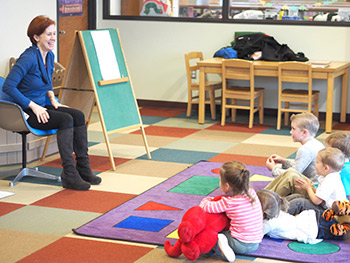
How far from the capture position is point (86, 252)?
3.64 m

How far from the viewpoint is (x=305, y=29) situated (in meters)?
8.16

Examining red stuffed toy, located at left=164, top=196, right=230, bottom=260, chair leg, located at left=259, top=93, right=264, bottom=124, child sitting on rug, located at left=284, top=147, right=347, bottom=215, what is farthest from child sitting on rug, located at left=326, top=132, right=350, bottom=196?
chair leg, located at left=259, top=93, right=264, bottom=124

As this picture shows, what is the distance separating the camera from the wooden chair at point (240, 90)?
7.61 m

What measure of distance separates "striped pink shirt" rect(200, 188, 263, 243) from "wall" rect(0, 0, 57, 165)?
267cm

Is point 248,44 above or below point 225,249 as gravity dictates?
above

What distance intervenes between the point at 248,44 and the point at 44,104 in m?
3.52

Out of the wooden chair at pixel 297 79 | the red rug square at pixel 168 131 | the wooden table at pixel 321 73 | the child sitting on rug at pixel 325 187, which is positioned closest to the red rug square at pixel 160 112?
the wooden table at pixel 321 73

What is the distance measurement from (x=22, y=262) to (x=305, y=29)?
225 inches

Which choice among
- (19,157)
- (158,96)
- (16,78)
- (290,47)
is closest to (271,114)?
(290,47)

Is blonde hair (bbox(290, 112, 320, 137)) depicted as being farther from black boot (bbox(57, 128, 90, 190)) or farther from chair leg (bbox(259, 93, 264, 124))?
chair leg (bbox(259, 93, 264, 124))

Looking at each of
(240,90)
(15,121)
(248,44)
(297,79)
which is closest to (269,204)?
(15,121)

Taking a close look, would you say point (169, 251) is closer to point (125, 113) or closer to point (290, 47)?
point (125, 113)

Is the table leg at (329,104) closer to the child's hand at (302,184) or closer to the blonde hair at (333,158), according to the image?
the child's hand at (302,184)

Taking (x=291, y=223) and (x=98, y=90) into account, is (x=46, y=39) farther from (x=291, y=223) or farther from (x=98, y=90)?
(x=291, y=223)
